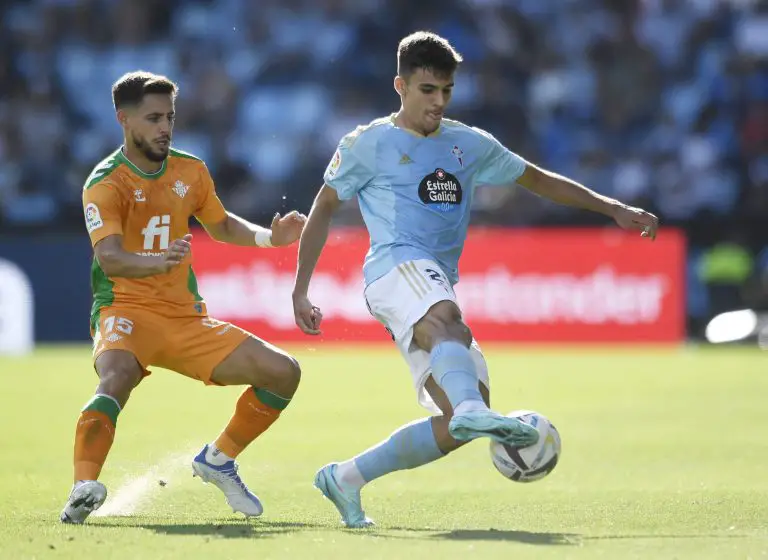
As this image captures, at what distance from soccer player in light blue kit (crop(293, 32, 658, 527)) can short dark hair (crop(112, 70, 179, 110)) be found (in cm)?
100

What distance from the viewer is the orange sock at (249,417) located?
22.9 ft

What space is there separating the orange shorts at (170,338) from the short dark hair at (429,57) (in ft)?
5.34

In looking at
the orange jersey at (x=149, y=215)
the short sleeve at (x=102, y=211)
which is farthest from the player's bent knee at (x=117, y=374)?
the short sleeve at (x=102, y=211)

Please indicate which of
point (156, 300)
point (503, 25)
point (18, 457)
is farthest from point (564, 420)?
point (503, 25)

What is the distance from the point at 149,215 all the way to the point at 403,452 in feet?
5.74

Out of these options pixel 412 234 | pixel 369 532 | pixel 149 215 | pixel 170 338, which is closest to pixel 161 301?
pixel 170 338

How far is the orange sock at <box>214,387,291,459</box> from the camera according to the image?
6969 mm

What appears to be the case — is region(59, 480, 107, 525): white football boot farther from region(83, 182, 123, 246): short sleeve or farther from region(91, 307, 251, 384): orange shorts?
region(83, 182, 123, 246): short sleeve

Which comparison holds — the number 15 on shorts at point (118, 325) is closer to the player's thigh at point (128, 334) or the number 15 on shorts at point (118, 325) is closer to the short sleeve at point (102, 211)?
the player's thigh at point (128, 334)

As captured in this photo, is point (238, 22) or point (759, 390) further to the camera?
point (238, 22)

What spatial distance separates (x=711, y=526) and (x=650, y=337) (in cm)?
1171

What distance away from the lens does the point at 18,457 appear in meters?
9.22

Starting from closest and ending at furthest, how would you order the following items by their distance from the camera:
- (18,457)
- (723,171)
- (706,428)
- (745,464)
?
(745,464) → (18,457) → (706,428) → (723,171)

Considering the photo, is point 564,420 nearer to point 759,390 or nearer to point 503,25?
point 759,390
